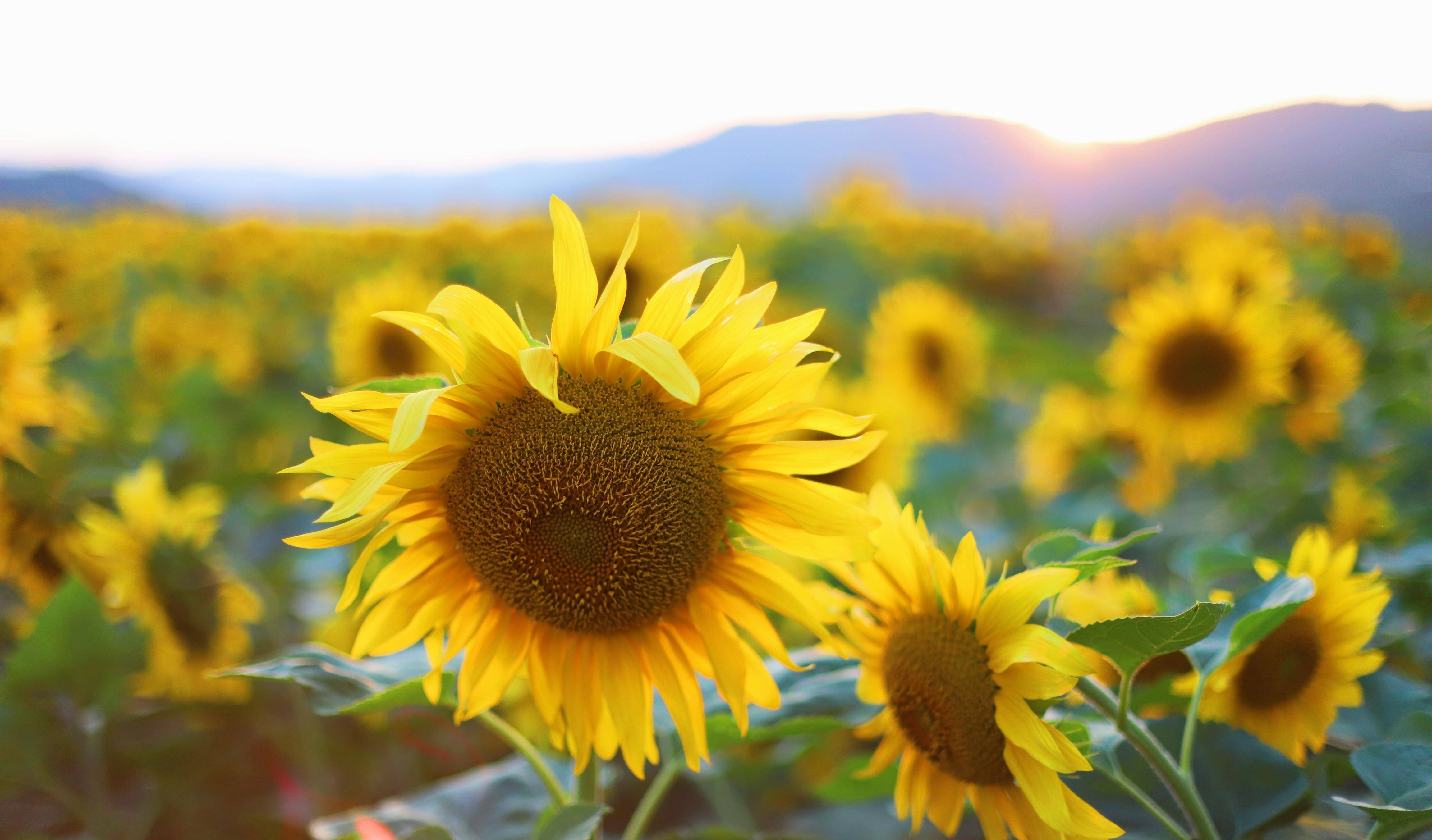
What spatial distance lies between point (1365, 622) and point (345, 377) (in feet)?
8.88

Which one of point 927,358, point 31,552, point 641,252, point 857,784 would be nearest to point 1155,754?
point 857,784

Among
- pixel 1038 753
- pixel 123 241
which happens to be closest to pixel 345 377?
pixel 1038 753

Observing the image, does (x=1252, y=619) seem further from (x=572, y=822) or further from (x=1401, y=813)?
(x=572, y=822)

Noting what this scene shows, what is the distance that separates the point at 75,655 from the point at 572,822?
1205mm

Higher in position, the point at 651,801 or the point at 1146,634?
the point at 1146,634

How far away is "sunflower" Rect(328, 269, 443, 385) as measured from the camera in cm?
264

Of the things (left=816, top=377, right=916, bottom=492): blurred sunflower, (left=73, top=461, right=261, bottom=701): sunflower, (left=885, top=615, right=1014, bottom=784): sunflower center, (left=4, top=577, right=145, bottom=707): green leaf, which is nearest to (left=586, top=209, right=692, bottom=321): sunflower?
(left=816, top=377, right=916, bottom=492): blurred sunflower

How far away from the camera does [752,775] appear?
1.77 m

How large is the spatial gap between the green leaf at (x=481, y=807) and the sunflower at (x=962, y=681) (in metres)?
0.51

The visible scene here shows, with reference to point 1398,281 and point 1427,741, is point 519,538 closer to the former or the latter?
point 1427,741

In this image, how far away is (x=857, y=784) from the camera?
1.12 meters

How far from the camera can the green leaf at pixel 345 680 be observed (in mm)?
812

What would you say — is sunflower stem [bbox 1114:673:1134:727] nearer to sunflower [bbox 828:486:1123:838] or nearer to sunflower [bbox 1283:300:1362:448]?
sunflower [bbox 828:486:1123:838]

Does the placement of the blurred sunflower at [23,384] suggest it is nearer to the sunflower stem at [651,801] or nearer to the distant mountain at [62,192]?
the sunflower stem at [651,801]
